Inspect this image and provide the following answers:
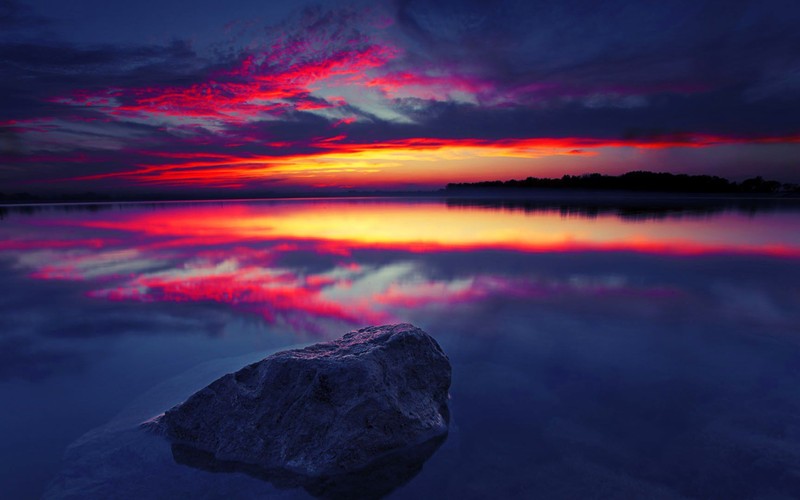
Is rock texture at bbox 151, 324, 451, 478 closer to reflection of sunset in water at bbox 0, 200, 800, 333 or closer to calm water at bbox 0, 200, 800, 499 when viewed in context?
calm water at bbox 0, 200, 800, 499

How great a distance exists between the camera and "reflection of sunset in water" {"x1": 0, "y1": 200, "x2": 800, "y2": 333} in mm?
6332

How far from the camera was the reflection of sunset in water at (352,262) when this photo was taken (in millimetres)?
6332

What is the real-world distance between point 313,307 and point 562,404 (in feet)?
12.4

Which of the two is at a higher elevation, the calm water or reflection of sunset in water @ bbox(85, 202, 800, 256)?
reflection of sunset in water @ bbox(85, 202, 800, 256)

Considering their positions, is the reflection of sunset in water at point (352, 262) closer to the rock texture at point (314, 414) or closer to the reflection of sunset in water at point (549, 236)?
the reflection of sunset in water at point (549, 236)

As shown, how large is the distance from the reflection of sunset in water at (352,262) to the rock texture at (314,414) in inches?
79.7

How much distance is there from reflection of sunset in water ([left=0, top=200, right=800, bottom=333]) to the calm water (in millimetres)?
76

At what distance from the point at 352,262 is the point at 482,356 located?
17.7ft

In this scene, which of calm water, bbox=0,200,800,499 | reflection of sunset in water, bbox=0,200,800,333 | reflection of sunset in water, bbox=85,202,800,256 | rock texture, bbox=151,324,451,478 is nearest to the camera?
calm water, bbox=0,200,800,499

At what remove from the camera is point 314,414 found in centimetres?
279

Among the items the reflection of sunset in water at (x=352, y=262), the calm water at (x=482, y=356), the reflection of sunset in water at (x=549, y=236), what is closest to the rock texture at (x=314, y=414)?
the calm water at (x=482, y=356)

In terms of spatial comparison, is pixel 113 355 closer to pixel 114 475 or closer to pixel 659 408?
pixel 114 475

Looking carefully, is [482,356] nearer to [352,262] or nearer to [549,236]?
[352,262]

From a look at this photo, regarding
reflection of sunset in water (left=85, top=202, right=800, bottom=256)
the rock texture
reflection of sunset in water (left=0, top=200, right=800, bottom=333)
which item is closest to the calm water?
reflection of sunset in water (left=0, top=200, right=800, bottom=333)
